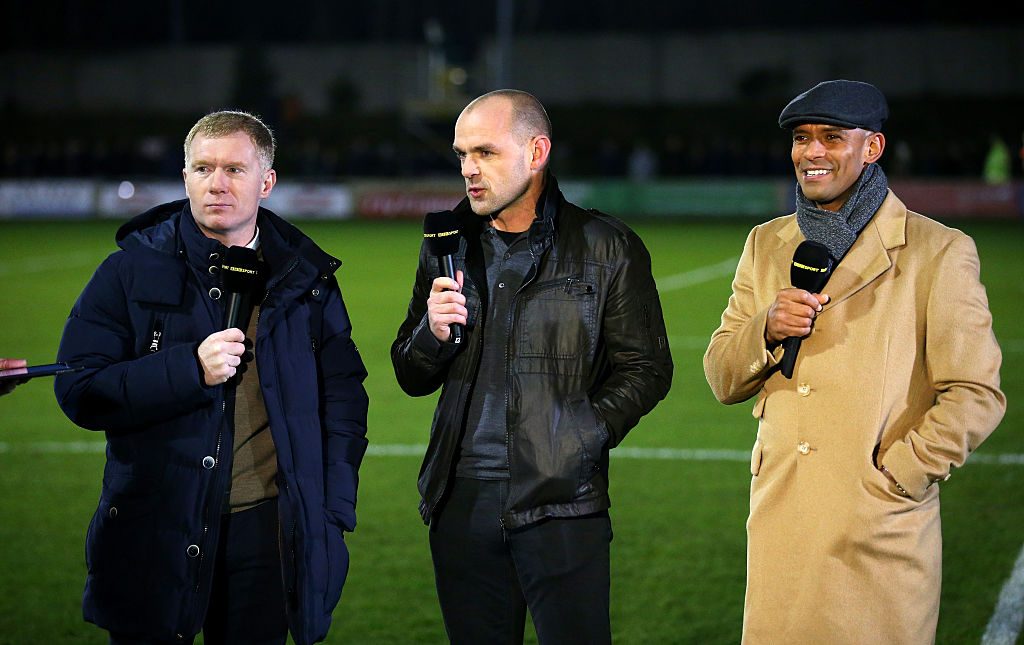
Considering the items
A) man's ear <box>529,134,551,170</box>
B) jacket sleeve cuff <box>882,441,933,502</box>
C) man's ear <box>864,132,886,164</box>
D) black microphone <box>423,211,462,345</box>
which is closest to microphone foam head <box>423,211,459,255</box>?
black microphone <box>423,211,462,345</box>

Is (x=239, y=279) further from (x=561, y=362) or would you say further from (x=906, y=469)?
(x=906, y=469)

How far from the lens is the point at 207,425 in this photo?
377 centimetres

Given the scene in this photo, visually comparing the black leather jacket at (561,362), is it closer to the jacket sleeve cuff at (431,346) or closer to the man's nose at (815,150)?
the jacket sleeve cuff at (431,346)

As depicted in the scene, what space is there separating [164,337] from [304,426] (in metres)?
0.46

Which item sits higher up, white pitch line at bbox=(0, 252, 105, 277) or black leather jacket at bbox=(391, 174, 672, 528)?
black leather jacket at bbox=(391, 174, 672, 528)

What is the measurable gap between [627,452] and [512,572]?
218 inches

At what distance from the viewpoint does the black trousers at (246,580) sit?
152 inches

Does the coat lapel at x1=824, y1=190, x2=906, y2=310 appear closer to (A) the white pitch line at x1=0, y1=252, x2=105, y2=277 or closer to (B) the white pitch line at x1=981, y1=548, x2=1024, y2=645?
(B) the white pitch line at x1=981, y1=548, x2=1024, y2=645

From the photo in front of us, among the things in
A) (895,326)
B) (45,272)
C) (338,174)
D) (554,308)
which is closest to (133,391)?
(554,308)

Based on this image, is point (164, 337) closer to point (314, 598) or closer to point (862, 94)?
point (314, 598)

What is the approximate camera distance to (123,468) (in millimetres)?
3799

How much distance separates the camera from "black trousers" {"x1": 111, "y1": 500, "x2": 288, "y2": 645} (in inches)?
152

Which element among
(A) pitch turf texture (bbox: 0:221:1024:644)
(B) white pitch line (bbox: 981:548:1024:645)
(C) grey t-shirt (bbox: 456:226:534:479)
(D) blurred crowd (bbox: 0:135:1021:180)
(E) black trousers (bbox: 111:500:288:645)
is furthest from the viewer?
(D) blurred crowd (bbox: 0:135:1021:180)

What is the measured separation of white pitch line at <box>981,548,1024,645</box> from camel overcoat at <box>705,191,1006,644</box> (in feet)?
7.19
